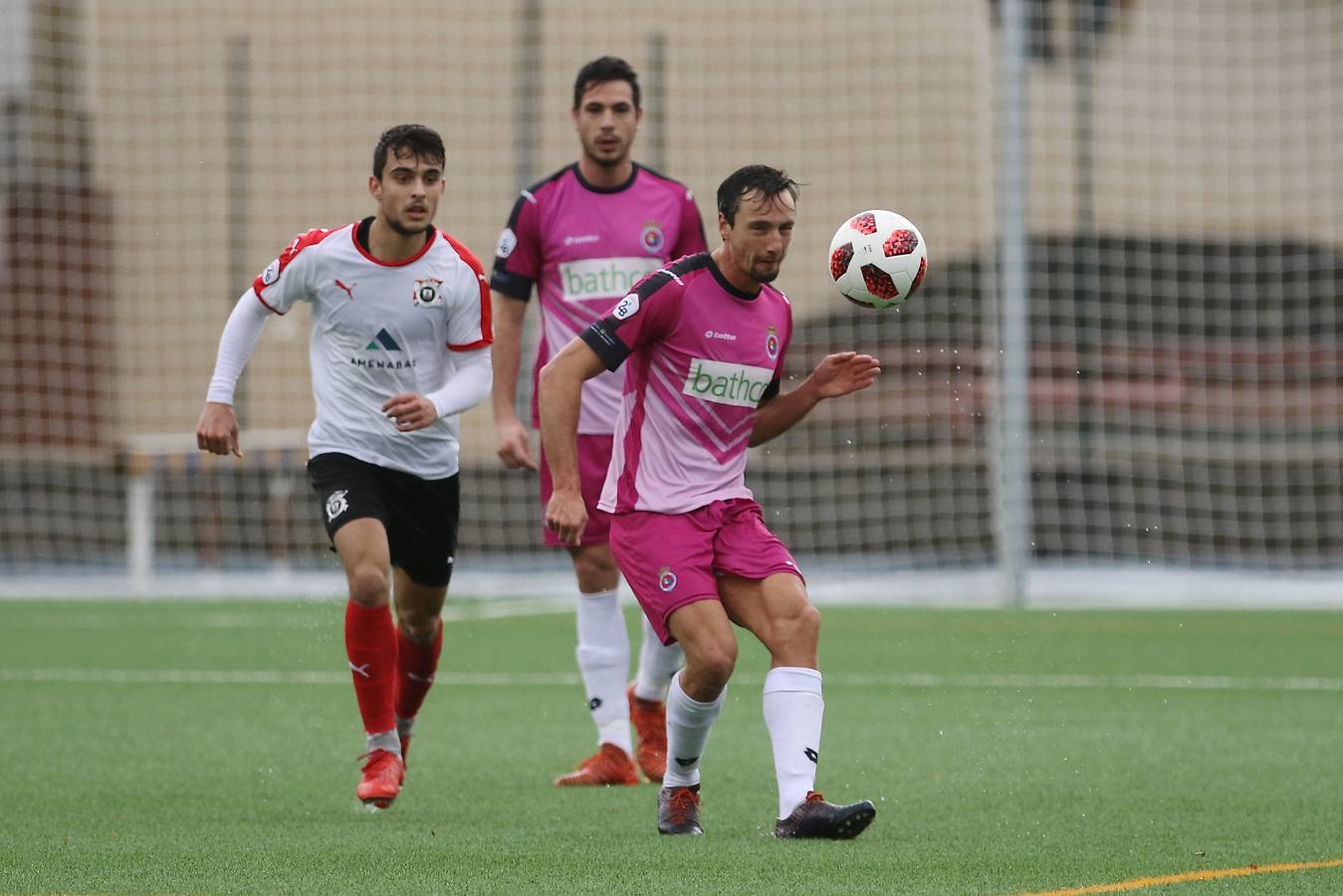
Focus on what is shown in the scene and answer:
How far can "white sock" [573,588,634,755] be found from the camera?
6566 mm

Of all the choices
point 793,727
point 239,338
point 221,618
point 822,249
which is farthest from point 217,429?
point 822,249

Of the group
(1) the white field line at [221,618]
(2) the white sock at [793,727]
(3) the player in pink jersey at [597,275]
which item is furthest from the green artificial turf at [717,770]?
(1) the white field line at [221,618]

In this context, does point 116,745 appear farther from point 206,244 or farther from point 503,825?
point 206,244

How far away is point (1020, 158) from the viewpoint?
13492 millimetres

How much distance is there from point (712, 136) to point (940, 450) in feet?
12.1

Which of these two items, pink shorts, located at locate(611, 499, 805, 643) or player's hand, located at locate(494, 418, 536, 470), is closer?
pink shorts, located at locate(611, 499, 805, 643)

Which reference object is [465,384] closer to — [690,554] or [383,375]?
[383,375]

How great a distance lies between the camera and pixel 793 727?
5109mm

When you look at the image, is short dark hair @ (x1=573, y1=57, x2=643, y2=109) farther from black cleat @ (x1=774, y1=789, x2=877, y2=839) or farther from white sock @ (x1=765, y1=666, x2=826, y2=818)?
black cleat @ (x1=774, y1=789, x2=877, y2=839)

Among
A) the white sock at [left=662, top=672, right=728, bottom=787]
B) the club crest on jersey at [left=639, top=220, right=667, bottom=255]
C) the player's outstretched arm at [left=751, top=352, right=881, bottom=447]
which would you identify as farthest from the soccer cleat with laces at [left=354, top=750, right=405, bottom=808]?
the club crest on jersey at [left=639, top=220, right=667, bottom=255]

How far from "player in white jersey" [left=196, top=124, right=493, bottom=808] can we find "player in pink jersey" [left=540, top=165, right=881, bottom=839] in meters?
0.73

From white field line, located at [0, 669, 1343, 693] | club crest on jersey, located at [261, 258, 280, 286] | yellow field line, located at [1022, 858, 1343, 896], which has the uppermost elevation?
club crest on jersey, located at [261, 258, 280, 286]

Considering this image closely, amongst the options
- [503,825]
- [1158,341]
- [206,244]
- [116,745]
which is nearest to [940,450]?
[1158,341]

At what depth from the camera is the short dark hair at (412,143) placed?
19.4 ft
